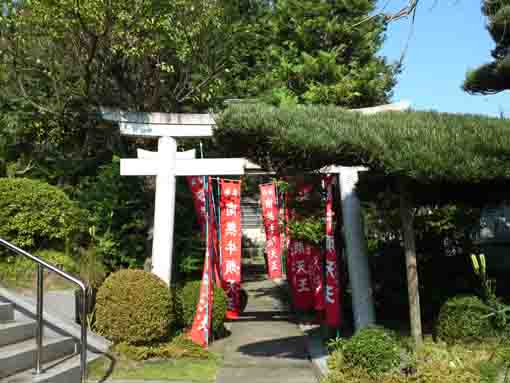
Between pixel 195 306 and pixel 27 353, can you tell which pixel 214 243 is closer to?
pixel 195 306

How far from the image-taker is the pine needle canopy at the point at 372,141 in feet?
17.9

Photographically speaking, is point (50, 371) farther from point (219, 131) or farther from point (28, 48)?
point (28, 48)

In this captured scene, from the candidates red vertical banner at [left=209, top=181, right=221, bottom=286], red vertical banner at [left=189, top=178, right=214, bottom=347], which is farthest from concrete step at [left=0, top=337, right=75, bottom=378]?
red vertical banner at [left=209, top=181, right=221, bottom=286]

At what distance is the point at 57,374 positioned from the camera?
5.46 m

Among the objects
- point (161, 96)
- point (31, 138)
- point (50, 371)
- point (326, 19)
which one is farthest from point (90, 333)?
point (326, 19)

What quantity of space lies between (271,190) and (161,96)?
10.7 ft

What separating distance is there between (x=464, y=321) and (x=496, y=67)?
4339 mm

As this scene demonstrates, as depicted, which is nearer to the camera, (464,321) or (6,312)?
(6,312)

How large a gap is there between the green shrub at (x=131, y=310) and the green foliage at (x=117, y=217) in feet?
10.5

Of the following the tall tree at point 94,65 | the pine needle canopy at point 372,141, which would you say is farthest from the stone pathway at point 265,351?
the tall tree at point 94,65

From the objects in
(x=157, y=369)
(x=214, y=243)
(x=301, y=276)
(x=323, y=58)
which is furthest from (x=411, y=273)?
(x=323, y=58)

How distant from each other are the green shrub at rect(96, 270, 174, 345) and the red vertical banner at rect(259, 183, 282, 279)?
408 cm

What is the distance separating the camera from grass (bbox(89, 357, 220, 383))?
6277 millimetres

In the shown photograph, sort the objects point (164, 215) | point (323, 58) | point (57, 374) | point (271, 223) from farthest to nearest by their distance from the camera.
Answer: point (323, 58), point (271, 223), point (164, 215), point (57, 374)
